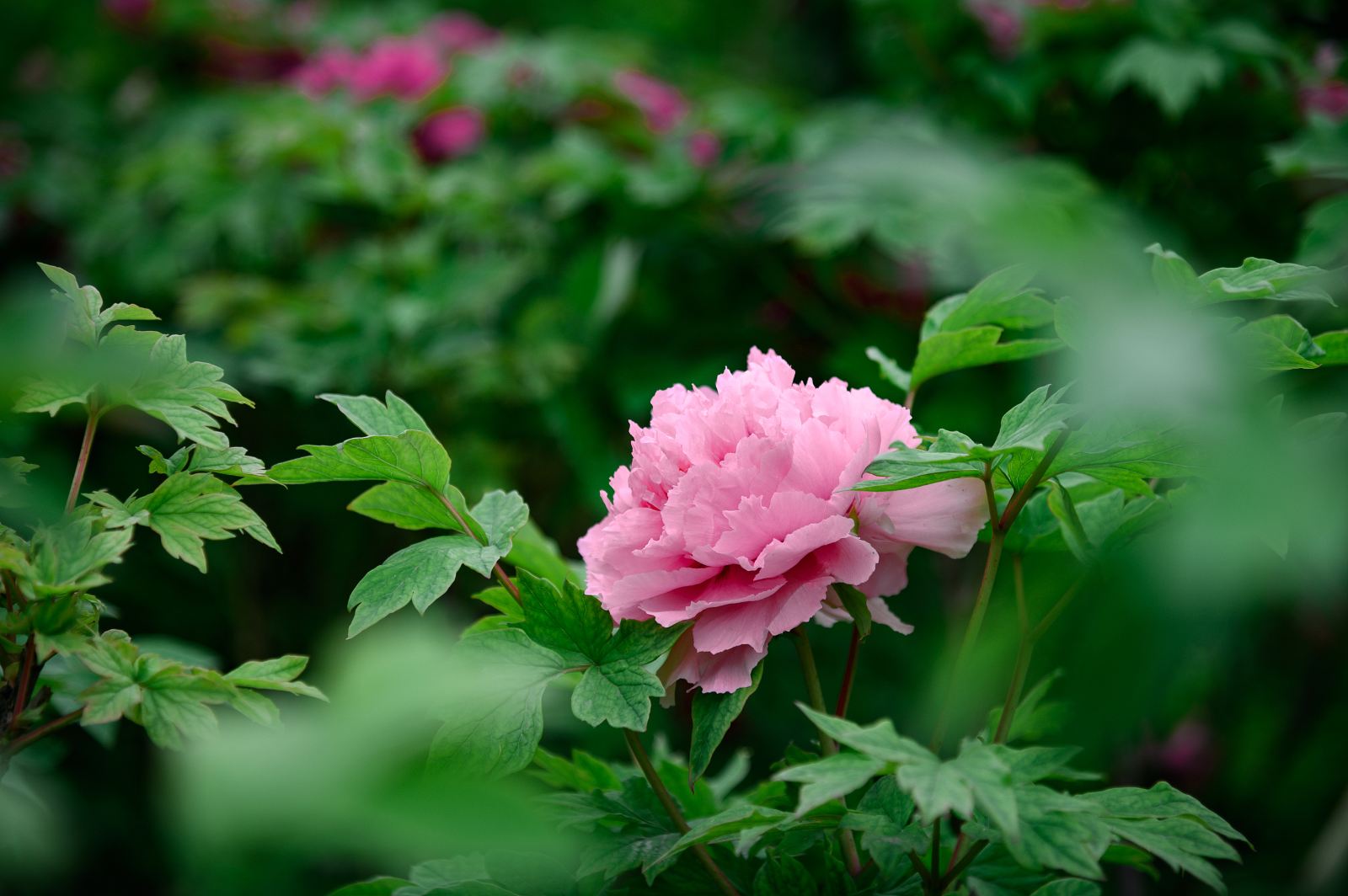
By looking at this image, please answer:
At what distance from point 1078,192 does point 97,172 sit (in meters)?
1.71

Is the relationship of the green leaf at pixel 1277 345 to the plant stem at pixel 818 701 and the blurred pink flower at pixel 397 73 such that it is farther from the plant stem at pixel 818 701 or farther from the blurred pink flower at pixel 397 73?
the blurred pink flower at pixel 397 73

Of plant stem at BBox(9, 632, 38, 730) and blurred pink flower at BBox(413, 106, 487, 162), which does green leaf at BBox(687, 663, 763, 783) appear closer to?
plant stem at BBox(9, 632, 38, 730)

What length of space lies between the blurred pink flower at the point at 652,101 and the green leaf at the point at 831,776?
5.01 feet

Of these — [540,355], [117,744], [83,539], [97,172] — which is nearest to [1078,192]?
[540,355]

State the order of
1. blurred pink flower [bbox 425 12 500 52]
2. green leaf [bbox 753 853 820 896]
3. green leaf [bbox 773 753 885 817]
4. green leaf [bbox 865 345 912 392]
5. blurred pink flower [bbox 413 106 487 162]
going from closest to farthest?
green leaf [bbox 773 753 885 817]
green leaf [bbox 753 853 820 896]
green leaf [bbox 865 345 912 392]
blurred pink flower [bbox 413 106 487 162]
blurred pink flower [bbox 425 12 500 52]

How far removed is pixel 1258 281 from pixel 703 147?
1327mm

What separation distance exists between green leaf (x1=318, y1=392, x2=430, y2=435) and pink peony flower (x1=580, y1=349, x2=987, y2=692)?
116 millimetres

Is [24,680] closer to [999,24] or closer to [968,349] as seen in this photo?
[968,349]

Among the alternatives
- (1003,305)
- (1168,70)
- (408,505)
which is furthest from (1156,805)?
(1168,70)

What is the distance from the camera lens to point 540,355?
1.47 metres

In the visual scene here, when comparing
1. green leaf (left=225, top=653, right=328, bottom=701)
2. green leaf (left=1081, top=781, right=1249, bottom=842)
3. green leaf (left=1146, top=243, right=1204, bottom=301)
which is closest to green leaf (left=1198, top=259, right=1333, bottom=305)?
green leaf (left=1146, top=243, right=1204, bottom=301)

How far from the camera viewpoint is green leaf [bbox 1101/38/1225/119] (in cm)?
123

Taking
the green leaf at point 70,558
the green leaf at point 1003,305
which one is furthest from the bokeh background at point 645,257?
the green leaf at point 70,558

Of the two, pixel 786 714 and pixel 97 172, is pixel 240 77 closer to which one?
pixel 97 172
